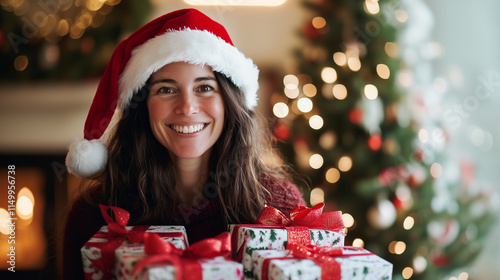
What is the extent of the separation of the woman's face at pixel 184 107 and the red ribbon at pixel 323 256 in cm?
47

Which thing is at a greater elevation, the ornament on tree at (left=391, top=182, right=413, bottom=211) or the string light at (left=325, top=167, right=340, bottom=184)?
the string light at (left=325, top=167, right=340, bottom=184)

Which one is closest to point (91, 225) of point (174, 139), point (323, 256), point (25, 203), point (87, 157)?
point (87, 157)

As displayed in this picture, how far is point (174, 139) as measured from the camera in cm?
119

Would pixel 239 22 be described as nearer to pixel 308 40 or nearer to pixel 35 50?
pixel 308 40

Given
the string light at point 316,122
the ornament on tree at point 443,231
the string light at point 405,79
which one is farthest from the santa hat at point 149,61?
the ornament on tree at point 443,231

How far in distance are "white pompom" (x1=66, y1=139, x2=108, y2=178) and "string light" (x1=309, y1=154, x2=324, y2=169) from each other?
1.31m

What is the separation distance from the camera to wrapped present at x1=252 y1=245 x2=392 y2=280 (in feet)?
2.43

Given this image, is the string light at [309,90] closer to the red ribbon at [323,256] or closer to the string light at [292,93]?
the string light at [292,93]

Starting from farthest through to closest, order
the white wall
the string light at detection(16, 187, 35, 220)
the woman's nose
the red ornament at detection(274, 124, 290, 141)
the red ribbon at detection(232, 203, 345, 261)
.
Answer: the white wall
the string light at detection(16, 187, 35, 220)
the red ornament at detection(274, 124, 290, 141)
the woman's nose
the red ribbon at detection(232, 203, 345, 261)

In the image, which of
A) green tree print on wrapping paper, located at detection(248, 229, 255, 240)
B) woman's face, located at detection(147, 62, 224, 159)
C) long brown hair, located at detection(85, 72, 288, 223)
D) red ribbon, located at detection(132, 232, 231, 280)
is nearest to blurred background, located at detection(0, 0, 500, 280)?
long brown hair, located at detection(85, 72, 288, 223)

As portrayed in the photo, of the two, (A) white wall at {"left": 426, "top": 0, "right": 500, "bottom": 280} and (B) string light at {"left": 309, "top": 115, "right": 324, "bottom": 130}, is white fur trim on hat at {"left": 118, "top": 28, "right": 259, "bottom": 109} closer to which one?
(B) string light at {"left": 309, "top": 115, "right": 324, "bottom": 130}

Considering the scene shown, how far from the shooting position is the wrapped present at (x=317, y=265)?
29.1 inches

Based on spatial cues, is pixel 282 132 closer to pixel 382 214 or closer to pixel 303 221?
pixel 382 214

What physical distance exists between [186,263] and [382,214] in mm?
1640
